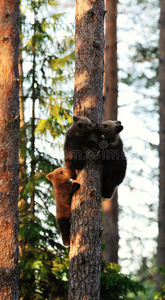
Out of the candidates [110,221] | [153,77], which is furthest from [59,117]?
[153,77]

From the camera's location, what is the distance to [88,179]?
4340 millimetres

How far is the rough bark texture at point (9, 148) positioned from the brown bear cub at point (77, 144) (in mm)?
2212

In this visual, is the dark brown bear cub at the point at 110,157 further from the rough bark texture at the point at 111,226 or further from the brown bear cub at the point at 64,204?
the rough bark texture at the point at 111,226

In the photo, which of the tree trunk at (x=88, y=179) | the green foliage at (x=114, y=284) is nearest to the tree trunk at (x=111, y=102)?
the green foliage at (x=114, y=284)

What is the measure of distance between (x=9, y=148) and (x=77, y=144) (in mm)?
2429

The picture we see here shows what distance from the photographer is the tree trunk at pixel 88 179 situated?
13.2ft

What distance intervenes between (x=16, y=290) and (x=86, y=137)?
3167 mm

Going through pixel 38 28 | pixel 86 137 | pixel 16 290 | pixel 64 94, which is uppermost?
pixel 38 28

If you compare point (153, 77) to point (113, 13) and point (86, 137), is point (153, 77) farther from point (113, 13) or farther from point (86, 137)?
point (86, 137)

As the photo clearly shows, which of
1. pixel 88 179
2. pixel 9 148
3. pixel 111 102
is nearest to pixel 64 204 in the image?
pixel 88 179

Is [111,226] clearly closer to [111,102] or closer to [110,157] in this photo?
[111,102]

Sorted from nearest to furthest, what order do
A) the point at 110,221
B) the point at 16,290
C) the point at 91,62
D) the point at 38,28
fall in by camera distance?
the point at 91,62
the point at 16,290
the point at 38,28
the point at 110,221

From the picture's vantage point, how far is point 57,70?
9953 millimetres

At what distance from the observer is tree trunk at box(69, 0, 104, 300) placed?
4.04m
